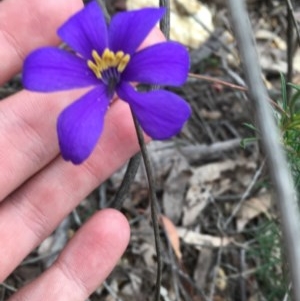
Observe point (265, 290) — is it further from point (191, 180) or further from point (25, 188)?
point (25, 188)

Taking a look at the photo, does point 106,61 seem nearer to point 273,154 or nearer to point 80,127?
point 80,127

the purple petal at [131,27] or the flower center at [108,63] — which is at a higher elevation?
the purple petal at [131,27]

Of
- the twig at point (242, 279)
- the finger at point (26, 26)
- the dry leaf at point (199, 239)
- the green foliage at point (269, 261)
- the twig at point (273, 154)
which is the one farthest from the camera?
the dry leaf at point (199, 239)

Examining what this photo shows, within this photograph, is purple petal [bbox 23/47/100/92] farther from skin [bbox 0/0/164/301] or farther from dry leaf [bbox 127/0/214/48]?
→ dry leaf [bbox 127/0/214/48]

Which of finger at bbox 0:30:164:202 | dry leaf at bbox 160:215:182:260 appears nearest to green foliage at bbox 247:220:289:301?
dry leaf at bbox 160:215:182:260

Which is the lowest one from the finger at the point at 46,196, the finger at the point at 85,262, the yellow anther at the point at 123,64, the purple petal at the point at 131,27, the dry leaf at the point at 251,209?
the dry leaf at the point at 251,209

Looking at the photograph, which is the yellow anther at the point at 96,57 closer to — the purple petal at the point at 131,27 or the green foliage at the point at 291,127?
the purple petal at the point at 131,27

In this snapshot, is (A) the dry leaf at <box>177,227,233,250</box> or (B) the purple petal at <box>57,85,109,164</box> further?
(A) the dry leaf at <box>177,227,233,250</box>

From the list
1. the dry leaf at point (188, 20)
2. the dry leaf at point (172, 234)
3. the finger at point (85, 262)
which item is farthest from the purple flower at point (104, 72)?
the dry leaf at point (188, 20)
